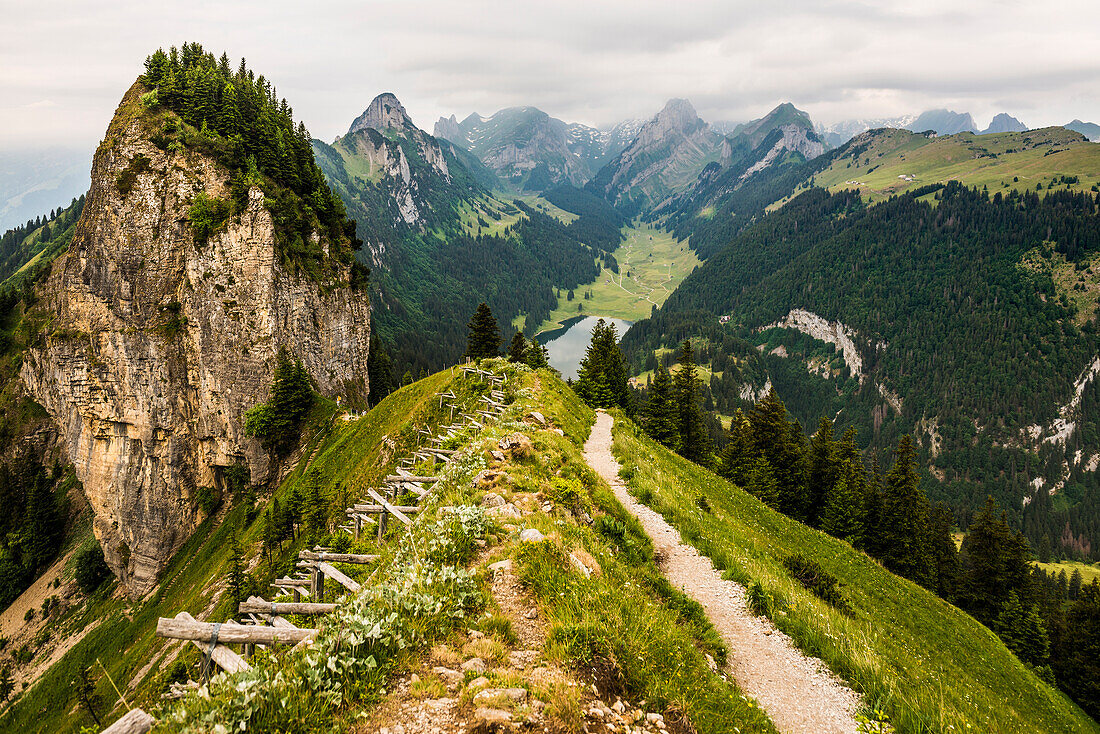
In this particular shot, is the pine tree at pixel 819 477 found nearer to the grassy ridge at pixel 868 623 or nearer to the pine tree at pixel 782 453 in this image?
the pine tree at pixel 782 453

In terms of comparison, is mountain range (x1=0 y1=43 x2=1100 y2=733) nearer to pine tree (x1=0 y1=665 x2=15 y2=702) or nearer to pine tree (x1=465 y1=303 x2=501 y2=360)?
pine tree (x1=0 y1=665 x2=15 y2=702)

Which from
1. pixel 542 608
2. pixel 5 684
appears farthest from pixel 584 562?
pixel 5 684

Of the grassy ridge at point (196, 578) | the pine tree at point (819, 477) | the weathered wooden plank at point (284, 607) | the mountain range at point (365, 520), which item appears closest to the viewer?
the mountain range at point (365, 520)

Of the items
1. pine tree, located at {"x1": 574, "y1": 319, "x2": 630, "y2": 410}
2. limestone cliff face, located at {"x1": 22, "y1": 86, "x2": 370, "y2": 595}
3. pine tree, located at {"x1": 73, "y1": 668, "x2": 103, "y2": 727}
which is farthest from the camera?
pine tree, located at {"x1": 574, "y1": 319, "x2": 630, "y2": 410}

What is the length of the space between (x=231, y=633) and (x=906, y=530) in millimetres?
56822

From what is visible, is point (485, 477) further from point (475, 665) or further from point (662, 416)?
point (662, 416)

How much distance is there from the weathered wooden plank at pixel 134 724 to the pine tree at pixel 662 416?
165 ft

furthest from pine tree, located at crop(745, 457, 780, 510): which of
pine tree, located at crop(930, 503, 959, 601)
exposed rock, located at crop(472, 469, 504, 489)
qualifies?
exposed rock, located at crop(472, 469, 504, 489)

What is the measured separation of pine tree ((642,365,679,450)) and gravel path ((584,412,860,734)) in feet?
128

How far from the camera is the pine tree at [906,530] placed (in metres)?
44.4

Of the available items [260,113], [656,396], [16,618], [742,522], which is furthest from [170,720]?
[16,618]

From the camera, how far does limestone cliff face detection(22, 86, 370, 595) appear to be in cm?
5275

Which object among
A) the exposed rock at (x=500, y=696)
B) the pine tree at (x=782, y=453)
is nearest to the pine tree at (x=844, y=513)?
the pine tree at (x=782, y=453)

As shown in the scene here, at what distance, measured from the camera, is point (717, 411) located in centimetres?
17900
